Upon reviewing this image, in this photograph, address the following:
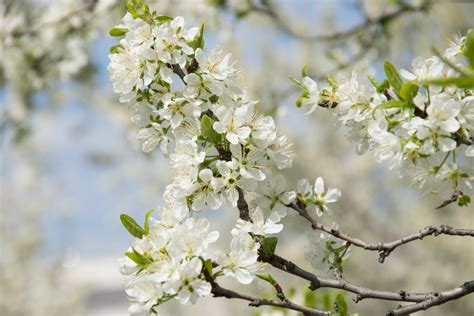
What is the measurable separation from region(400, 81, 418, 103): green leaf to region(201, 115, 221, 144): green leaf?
1.00ft

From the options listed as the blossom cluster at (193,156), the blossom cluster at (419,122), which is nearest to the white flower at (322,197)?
the blossom cluster at (193,156)

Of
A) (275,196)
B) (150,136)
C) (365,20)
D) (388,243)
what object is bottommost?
(388,243)

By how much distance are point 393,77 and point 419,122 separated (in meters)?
0.09

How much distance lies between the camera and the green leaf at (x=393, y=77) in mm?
953

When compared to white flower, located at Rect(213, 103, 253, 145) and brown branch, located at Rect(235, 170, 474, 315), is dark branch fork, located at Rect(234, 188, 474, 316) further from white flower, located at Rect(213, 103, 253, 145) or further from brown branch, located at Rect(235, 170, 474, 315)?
white flower, located at Rect(213, 103, 253, 145)

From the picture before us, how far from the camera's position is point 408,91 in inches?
36.3

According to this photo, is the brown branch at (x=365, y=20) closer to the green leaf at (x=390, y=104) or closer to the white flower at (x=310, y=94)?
the white flower at (x=310, y=94)

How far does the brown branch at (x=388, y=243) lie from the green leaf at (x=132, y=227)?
10.8 inches

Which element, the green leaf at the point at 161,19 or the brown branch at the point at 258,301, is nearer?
the brown branch at the point at 258,301

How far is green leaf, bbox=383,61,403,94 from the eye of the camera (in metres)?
0.95

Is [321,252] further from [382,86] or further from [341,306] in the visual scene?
[382,86]

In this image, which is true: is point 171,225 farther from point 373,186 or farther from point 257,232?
point 373,186

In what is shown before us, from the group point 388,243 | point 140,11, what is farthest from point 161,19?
point 388,243

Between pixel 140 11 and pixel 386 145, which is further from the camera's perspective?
pixel 140 11
